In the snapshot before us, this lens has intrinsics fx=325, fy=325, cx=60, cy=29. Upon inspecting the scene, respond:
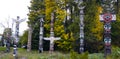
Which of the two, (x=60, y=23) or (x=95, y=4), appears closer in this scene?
(x=95, y=4)

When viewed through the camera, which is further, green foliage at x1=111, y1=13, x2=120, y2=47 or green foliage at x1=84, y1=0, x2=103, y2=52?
green foliage at x1=111, y1=13, x2=120, y2=47

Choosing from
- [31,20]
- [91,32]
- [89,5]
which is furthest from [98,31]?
[31,20]

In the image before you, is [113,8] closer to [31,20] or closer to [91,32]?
[91,32]

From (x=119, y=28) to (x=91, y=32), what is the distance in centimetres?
485

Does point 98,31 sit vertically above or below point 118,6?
below

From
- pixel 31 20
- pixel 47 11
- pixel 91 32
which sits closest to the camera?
pixel 91 32

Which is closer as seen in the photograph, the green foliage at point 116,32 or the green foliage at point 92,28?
the green foliage at point 92,28

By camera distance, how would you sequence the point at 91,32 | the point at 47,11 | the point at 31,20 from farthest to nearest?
1. the point at 31,20
2. the point at 47,11
3. the point at 91,32

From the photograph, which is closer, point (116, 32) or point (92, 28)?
point (92, 28)

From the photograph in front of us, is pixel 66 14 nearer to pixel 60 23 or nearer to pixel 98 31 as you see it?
pixel 60 23

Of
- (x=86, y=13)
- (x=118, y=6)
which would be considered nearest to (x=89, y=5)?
(x=86, y=13)

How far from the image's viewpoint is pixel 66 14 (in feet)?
157

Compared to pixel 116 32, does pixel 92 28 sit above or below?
above

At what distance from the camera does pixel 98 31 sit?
1692 inches
